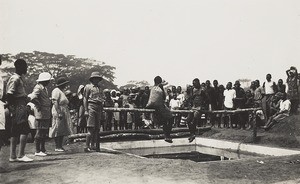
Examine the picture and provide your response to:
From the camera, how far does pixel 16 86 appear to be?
701 centimetres

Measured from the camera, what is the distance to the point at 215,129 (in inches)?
560

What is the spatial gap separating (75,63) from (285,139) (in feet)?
107

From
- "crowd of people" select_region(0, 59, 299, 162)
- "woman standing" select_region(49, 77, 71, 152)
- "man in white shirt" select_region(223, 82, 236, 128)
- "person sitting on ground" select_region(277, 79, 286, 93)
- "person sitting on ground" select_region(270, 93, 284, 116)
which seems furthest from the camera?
"man in white shirt" select_region(223, 82, 236, 128)

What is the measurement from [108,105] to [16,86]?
787 centimetres

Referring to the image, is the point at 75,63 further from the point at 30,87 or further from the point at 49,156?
the point at 49,156

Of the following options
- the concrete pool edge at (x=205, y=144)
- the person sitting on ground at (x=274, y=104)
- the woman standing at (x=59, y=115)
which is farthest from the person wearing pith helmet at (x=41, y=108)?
the person sitting on ground at (x=274, y=104)

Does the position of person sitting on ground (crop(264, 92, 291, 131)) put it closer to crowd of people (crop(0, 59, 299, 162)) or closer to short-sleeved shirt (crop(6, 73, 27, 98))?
crowd of people (crop(0, 59, 299, 162))

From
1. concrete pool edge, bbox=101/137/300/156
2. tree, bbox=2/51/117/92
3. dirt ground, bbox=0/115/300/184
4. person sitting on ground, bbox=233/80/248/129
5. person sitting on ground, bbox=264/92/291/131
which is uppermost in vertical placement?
tree, bbox=2/51/117/92

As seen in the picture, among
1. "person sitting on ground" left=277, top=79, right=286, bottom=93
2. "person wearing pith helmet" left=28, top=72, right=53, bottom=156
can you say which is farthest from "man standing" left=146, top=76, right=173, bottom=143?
"person sitting on ground" left=277, top=79, right=286, bottom=93

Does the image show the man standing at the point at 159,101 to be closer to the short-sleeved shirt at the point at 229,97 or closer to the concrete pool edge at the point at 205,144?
the concrete pool edge at the point at 205,144

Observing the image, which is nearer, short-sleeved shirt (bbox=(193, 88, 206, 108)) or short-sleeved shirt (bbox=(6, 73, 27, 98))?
short-sleeved shirt (bbox=(6, 73, 27, 98))

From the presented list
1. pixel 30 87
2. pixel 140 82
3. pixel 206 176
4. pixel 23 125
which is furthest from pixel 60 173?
pixel 140 82

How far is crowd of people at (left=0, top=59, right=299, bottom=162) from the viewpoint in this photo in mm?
7109

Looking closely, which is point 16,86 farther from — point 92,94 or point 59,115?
point 92,94
